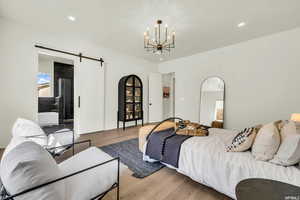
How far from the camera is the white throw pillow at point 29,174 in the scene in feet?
2.75

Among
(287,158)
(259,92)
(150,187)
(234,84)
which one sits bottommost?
(150,187)

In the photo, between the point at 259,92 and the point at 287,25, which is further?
the point at 259,92

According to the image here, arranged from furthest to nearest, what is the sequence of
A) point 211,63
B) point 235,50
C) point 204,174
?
point 211,63
point 235,50
point 204,174

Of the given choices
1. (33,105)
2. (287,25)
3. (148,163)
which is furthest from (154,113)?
(287,25)

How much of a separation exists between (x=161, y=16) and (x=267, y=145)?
2744 mm

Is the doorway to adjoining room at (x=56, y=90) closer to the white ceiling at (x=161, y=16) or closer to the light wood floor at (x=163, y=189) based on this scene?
the white ceiling at (x=161, y=16)

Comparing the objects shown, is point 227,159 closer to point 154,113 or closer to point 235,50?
point 235,50

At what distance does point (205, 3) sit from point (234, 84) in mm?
2614

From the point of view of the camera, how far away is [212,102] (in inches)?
170

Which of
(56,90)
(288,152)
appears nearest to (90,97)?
(56,90)

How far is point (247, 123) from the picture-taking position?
3.68 metres

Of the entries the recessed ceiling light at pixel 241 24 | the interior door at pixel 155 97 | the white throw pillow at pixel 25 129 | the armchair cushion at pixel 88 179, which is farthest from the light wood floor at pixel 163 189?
the interior door at pixel 155 97

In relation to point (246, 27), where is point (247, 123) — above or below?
below

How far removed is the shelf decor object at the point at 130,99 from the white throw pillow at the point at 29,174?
3693mm
